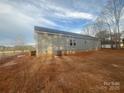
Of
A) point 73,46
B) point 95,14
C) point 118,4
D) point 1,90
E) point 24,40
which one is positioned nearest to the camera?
point 1,90

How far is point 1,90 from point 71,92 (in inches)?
A: 100.0

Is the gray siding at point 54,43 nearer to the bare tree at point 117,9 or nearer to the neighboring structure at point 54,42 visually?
the neighboring structure at point 54,42

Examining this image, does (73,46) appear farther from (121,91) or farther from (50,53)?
(121,91)

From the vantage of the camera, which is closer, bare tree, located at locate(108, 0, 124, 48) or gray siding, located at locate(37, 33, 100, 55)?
gray siding, located at locate(37, 33, 100, 55)

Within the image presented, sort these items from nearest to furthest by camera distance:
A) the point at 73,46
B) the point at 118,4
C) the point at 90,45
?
the point at 73,46 → the point at 90,45 → the point at 118,4

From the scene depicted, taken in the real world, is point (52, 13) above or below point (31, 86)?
above

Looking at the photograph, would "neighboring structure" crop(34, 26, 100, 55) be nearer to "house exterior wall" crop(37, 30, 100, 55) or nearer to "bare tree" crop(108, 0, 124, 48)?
"house exterior wall" crop(37, 30, 100, 55)

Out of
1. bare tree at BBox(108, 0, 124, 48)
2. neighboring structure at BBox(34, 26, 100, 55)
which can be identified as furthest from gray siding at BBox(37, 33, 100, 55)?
bare tree at BBox(108, 0, 124, 48)

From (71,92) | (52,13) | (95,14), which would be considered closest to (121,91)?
(71,92)

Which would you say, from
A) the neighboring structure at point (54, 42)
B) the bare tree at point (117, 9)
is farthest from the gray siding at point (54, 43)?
the bare tree at point (117, 9)

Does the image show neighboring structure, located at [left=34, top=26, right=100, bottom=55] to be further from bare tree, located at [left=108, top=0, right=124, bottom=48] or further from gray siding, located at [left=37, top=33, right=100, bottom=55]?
bare tree, located at [left=108, top=0, right=124, bottom=48]

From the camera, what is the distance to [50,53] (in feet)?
59.5

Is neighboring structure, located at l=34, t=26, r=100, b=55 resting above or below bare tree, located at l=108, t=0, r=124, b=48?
below

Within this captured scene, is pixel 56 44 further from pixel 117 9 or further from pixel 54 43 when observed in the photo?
pixel 117 9
